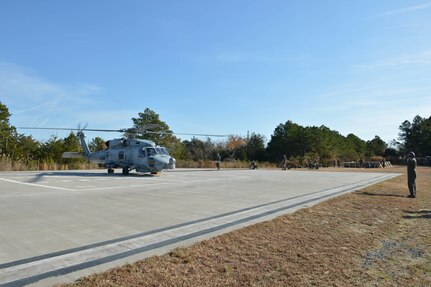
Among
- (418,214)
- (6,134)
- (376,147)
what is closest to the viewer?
(418,214)

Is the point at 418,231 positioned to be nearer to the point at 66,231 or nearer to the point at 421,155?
the point at 66,231

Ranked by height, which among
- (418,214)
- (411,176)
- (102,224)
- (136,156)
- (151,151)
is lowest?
(418,214)

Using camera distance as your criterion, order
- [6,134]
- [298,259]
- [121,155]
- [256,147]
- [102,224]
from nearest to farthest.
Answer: [298,259], [102,224], [121,155], [6,134], [256,147]

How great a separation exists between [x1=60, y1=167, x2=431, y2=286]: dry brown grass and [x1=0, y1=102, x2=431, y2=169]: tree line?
19436 mm

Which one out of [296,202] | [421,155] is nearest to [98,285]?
[296,202]

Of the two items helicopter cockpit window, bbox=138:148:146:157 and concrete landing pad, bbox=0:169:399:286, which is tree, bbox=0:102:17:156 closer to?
helicopter cockpit window, bbox=138:148:146:157

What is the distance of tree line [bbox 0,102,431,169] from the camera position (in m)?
33.5

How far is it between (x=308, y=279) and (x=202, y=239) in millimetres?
1964

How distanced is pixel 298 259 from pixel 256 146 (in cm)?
5724

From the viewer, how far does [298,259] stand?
15.0ft

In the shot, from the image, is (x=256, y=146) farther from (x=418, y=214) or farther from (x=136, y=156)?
(x=418, y=214)

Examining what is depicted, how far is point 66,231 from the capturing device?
577 centimetres

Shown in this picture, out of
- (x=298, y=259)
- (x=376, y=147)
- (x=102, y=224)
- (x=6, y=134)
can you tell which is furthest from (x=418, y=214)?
(x=376, y=147)

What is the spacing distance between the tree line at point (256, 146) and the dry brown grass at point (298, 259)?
19.4 metres
